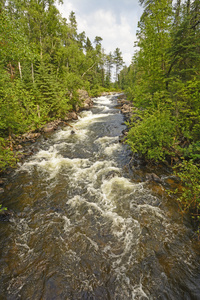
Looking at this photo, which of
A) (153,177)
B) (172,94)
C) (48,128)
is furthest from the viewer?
(48,128)

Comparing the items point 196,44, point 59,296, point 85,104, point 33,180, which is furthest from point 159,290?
point 85,104

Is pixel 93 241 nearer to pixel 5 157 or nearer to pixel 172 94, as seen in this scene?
pixel 5 157

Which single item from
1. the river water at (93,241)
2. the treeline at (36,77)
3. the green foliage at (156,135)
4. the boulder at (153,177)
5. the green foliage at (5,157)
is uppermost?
the treeline at (36,77)

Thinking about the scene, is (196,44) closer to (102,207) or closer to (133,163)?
(133,163)

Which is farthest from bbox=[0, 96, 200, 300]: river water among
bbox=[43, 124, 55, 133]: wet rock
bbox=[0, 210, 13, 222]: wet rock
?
bbox=[43, 124, 55, 133]: wet rock

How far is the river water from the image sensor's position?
348cm

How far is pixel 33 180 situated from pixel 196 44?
1232cm

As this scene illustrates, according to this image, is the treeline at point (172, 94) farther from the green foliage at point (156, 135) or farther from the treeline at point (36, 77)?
the treeline at point (36, 77)

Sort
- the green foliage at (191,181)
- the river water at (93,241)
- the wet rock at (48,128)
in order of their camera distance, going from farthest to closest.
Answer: the wet rock at (48,128)
the green foliage at (191,181)
the river water at (93,241)

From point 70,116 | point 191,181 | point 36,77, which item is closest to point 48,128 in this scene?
point 70,116

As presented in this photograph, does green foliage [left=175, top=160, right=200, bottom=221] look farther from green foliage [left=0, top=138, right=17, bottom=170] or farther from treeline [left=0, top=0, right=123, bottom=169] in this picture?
treeline [left=0, top=0, right=123, bottom=169]

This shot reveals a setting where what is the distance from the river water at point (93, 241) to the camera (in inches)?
137

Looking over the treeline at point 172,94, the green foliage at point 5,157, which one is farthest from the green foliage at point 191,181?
the green foliage at point 5,157

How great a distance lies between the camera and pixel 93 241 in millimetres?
4633
